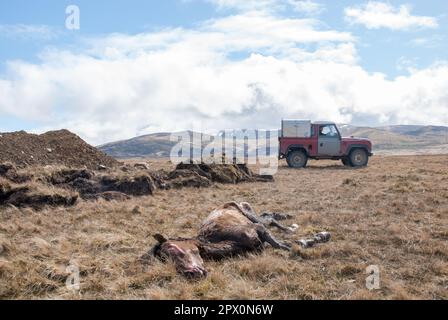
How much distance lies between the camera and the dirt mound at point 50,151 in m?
16.3

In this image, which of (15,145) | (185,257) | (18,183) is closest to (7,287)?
(185,257)

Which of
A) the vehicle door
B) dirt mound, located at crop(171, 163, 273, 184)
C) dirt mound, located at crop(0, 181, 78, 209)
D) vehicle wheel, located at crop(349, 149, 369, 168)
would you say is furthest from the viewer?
vehicle wheel, located at crop(349, 149, 369, 168)

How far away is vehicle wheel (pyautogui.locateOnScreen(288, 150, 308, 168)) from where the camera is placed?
2319 cm

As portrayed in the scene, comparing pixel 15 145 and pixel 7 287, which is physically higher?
pixel 15 145

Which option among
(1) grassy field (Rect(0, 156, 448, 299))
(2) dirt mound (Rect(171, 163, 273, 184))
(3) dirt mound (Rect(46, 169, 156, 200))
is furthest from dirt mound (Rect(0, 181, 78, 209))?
(2) dirt mound (Rect(171, 163, 273, 184))

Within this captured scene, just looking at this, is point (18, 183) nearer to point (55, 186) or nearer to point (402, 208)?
point (55, 186)

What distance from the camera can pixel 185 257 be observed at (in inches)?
212

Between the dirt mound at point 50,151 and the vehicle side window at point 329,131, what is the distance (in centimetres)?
1102

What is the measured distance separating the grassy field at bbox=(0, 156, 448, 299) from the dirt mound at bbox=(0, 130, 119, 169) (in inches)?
281

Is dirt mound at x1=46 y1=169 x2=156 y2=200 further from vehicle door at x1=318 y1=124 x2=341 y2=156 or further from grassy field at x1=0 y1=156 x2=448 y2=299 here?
vehicle door at x1=318 y1=124 x2=341 y2=156

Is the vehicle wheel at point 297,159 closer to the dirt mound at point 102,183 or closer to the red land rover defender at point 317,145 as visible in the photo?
the red land rover defender at point 317,145

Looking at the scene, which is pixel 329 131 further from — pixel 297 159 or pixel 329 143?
pixel 297 159

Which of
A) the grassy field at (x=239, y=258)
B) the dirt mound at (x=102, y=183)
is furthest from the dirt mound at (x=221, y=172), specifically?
the grassy field at (x=239, y=258)

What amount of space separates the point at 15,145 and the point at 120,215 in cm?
985
